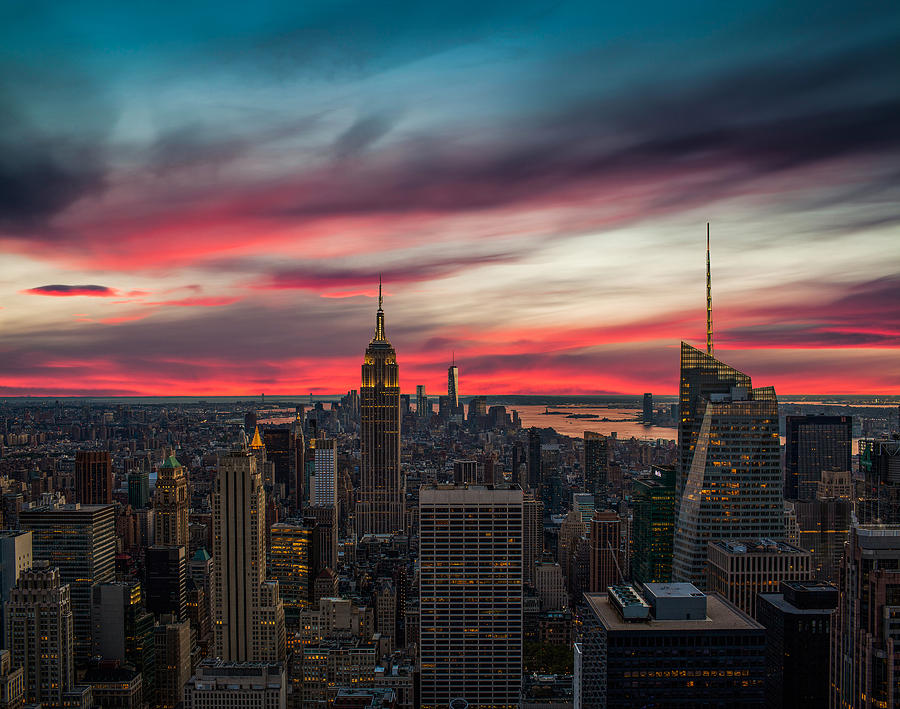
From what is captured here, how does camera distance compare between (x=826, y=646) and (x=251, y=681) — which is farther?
(x=251, y=681)

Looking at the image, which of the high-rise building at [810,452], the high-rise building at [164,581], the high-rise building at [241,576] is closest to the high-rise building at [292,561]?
the high-rise building at [164,581]

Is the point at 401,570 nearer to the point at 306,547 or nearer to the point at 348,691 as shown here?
the point at 306,547

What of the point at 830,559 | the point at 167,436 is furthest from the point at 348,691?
the point at 167,436

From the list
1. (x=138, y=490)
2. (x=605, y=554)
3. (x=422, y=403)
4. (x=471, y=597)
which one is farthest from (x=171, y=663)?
(x=422, y=403)

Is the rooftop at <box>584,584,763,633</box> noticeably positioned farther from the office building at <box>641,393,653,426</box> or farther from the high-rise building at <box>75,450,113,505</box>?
the high-rise building at <box>75,450,113,505</box>

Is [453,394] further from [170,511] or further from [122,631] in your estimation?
[122,631]

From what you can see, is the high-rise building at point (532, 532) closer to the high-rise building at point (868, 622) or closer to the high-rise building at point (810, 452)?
the high-rise building at point (810, 452)
